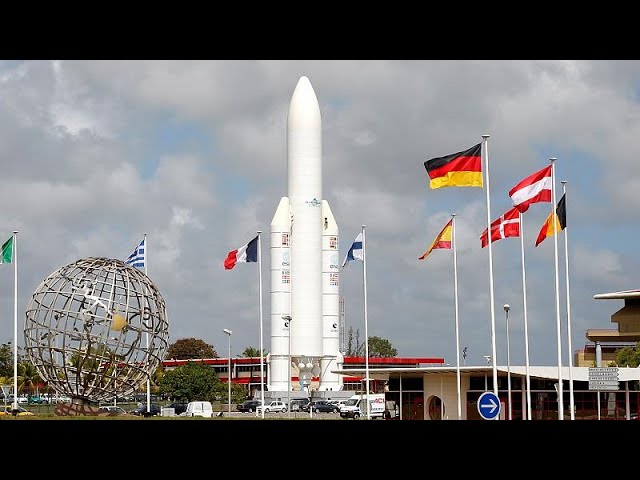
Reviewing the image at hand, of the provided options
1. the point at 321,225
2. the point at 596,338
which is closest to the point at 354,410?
the point at 321,225

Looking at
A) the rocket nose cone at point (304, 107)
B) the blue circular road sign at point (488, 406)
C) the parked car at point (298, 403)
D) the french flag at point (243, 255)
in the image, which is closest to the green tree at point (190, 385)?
the parked car at point (298, 403)

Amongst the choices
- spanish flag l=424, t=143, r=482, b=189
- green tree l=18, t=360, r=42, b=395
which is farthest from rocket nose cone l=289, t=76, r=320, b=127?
spanish flag l=424, t=143, r=482, b=189

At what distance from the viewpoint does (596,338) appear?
9862 centimetres

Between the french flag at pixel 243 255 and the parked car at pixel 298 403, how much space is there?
2868 centimetres

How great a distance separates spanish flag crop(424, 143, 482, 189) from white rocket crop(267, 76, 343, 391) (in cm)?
5216

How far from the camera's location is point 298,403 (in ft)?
285

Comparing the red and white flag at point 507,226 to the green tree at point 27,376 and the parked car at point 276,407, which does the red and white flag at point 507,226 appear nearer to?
the parked car at point 276,407

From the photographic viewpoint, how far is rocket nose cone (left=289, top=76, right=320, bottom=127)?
89.8m

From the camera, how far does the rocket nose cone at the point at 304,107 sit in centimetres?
8981

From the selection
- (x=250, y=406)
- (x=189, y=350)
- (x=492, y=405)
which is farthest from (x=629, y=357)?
(x=189, y=350)

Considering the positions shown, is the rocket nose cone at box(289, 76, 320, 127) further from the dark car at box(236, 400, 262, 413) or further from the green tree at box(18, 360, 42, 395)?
the green tree at box(18, 360, 42, 395)

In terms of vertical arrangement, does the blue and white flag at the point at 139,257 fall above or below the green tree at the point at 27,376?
above
